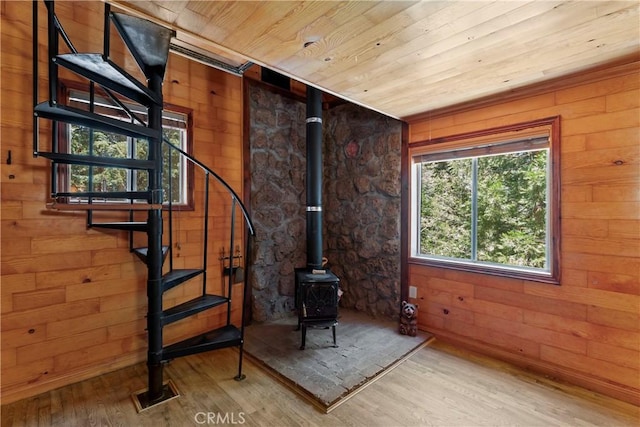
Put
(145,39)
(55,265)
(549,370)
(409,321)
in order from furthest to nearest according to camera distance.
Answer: (409,321)
(549,370)
(55,265)
(145,39)

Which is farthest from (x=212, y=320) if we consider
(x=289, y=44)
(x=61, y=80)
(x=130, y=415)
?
(x=289, y=44)

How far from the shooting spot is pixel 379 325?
121 inches

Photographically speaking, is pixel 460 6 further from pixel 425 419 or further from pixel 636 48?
pixel 425 419

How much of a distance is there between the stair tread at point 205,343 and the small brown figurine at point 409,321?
1603 mm

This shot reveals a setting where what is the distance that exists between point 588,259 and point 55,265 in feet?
12.6

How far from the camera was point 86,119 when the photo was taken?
1530 mm

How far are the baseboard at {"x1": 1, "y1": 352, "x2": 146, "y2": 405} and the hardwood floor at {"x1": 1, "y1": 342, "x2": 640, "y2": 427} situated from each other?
0.14 ft

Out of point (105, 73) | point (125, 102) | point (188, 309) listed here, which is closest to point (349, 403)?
point (188, 309)

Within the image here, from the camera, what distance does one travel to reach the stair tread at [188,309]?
78.9 inches

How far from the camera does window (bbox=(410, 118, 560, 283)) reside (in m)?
2.29

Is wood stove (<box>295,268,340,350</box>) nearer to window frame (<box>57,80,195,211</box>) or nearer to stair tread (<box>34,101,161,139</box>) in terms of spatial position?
window frame (<box>57,80,195,211</box>)

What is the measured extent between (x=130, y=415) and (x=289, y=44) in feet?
8.20

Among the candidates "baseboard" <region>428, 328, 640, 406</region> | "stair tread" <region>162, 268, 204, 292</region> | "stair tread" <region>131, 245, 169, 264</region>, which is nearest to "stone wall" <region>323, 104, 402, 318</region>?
"baseboard" <region>428, 328, 640, 406</region>

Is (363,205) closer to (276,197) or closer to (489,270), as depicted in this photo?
(276,197)
